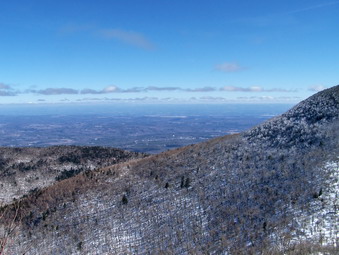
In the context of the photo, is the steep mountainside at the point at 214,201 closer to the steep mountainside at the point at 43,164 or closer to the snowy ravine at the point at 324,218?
the snowy ravine at the point at 324,218

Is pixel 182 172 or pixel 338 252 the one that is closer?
pixel 338 252


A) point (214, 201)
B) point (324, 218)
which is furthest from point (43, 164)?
point (324, 218)

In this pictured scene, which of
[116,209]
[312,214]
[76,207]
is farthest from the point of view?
[76,207]

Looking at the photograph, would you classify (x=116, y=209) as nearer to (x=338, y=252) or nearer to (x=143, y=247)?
(x=143, y=247)

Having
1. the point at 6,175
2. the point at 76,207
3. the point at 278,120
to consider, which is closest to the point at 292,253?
the point at 76,207

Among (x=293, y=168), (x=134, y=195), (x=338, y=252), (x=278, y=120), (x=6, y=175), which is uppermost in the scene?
(x=278, y=120)
